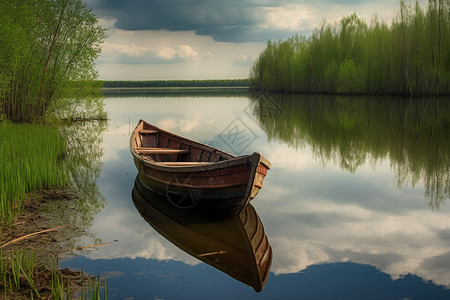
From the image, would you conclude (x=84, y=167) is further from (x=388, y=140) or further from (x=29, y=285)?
(x=388, y=140)

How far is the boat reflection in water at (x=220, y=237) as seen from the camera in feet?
21.3

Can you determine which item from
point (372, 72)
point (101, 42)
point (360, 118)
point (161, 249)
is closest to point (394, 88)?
point (372, 72)

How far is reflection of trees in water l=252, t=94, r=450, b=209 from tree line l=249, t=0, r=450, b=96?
584 inches

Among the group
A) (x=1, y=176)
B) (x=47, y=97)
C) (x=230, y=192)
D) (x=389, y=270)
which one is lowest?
(x=389, y=270)

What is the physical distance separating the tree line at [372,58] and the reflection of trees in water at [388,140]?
48.7 feet

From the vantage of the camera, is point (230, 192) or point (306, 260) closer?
point (306, 260)

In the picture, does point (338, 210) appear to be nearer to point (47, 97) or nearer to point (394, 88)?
point (47, 97)

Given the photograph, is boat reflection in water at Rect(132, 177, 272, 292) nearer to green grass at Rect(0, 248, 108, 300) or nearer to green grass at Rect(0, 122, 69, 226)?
green grass at Rect(0, 248, 108, 300)

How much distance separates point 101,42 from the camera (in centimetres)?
2375

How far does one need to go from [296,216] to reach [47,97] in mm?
17591

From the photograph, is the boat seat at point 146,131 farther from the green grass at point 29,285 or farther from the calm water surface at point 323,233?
the green grass at point 29,285

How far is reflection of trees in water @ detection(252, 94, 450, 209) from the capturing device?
13.0 m

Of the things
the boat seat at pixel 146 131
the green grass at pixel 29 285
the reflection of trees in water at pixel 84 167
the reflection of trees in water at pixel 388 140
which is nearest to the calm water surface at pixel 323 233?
the reflection of trees in water at pixel 388 140

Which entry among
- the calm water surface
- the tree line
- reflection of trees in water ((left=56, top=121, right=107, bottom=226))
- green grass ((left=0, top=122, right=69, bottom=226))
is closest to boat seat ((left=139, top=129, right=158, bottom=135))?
the calm water surface
